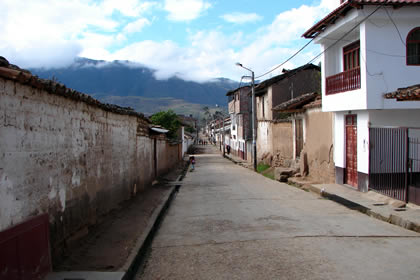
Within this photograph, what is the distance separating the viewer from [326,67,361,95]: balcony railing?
44.7ft

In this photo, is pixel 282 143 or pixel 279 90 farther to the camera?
pixel 279 90

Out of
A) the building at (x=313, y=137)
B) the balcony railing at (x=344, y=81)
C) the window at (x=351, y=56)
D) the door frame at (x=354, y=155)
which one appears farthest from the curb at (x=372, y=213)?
the window at (x=351, y=56)

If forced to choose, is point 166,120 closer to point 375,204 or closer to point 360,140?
point 360,140

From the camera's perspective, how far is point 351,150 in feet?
48.8

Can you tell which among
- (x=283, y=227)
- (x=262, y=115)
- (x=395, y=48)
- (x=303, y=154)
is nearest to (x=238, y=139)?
(x=262, y=115)

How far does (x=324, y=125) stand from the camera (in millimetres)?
17672

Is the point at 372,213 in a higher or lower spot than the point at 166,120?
lower

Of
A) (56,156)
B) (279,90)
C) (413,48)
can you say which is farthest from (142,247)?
(279,90)

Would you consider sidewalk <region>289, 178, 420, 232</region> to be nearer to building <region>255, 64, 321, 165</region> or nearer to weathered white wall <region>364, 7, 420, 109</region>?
weathered white wall <region>364, 7, 420, 109</region>

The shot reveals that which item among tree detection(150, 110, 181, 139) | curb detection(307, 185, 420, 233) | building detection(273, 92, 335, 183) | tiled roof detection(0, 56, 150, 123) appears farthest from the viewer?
tree detection(150, 110, 181, 139)

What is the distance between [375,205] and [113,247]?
766cm

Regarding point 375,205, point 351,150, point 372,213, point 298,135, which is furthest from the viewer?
point 298,135

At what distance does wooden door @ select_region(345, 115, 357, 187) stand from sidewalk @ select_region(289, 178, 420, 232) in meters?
0.41

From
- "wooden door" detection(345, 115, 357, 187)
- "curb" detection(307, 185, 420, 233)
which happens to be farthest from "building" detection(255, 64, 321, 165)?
"curb" detection(307, 185, 420, 233)
